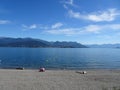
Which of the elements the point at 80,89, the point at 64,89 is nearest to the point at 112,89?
the point at 80,89

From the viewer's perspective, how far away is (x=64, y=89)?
20.1 metres

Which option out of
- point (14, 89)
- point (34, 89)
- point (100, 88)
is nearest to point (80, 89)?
point (100, 88)

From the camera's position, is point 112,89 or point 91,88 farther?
point 91,88

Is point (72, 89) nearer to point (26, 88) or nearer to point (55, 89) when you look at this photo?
point (55, 89)

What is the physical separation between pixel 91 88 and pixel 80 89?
1.24m

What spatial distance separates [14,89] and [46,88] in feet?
9.90

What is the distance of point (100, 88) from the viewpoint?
20859 mm

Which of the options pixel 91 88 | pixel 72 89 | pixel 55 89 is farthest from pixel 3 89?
pixel 91 88

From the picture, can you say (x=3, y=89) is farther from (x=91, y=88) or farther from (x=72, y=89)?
(x=91, y=88)

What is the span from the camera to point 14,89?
1972cm

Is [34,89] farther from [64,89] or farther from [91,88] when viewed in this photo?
[91,88]

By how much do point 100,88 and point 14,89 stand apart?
8229 mm

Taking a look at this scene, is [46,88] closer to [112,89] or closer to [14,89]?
[14,89]

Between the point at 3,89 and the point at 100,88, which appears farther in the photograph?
the point at 100,88
